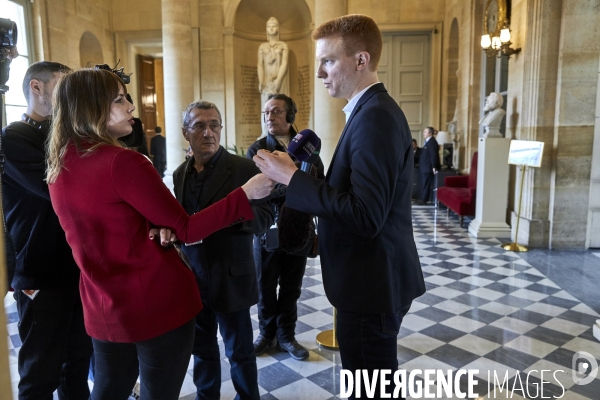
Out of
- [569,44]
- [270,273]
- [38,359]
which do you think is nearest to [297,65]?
[569,44]

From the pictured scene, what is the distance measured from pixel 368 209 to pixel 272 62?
34.7ft

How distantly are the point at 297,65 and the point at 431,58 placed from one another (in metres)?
3.60

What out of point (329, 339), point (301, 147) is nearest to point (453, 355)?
point (329, 339)

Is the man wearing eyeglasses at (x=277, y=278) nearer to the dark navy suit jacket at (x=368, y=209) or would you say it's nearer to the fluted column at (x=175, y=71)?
the dark navy suit jacket at (x=368, y=209)

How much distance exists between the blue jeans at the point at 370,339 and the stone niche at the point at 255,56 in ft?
35.6

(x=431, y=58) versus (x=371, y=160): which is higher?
(x=431, y=58)

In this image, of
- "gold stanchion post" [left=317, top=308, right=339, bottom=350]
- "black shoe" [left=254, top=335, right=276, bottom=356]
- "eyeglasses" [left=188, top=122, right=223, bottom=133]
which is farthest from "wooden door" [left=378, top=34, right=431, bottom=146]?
"eyeglasses" [left=188, top=122, right=223, bottom=133]

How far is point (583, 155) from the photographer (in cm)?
597

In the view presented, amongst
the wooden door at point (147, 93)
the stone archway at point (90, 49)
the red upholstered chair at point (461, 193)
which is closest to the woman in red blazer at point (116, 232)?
the red upholstered chair at point (461, 193)

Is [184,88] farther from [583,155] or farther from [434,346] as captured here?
[434,346]

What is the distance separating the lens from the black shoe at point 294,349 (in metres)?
3.22

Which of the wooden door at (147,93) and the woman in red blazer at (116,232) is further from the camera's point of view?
the wooden door at (147,93)

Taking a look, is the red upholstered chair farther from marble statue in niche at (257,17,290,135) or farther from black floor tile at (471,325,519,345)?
marble statue in niche at (257,17,290,135)

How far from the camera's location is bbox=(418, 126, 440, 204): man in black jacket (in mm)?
9492
